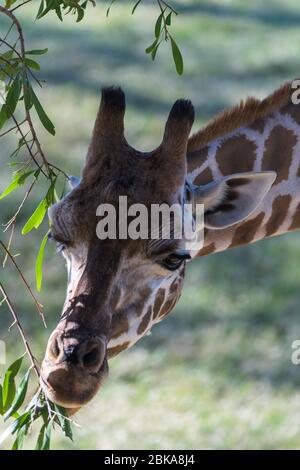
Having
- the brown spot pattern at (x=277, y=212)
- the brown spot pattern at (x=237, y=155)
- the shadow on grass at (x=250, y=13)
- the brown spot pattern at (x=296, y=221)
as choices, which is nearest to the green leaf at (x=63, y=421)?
the brown spot pattern at (x=237, y=155)

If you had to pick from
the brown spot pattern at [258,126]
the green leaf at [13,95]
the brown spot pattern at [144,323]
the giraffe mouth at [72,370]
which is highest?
the green leaf at [13,95]

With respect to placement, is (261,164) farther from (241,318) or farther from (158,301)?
(241,318)

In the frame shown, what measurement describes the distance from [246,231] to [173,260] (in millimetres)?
908

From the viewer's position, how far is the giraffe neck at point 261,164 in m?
5.51

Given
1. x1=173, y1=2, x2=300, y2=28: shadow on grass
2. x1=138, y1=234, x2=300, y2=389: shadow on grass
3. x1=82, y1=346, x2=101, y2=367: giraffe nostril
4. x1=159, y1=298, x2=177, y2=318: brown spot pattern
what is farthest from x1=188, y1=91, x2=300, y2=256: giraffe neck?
x1=173, y1=2, x2=300, y2=28: shadow on grass

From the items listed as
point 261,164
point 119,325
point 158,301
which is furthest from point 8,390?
point 261,164

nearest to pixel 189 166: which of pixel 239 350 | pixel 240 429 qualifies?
pixel 240 429

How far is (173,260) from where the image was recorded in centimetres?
492

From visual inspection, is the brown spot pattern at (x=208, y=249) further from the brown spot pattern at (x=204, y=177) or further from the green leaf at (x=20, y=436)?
the green leaf at (x=20, y=436)

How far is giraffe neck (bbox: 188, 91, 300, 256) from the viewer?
5.51 metres

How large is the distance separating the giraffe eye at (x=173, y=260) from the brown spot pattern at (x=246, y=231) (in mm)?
809

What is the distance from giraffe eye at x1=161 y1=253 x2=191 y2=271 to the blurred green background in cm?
287

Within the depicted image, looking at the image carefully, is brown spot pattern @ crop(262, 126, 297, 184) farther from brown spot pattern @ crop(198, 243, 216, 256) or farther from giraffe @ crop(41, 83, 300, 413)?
brown spot pattern @ crop(198, 243, 216, 256)
